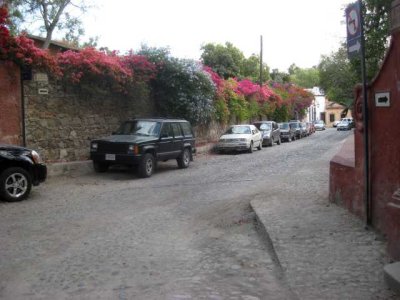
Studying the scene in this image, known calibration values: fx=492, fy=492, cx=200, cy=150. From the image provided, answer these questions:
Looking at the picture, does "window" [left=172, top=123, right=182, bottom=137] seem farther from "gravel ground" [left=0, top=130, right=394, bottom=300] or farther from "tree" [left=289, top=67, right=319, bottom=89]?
"tree" [left=289, top=67, right=319, bottom=89]

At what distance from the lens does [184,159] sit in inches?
688

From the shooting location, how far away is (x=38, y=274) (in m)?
5.52

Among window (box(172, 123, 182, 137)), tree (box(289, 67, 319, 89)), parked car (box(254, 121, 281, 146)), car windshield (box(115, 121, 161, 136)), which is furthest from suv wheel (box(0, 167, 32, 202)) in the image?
tree (box(289, 67, 319, 89))

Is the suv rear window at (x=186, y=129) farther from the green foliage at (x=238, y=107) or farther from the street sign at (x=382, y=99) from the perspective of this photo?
the street sign at (x=382, y=99)

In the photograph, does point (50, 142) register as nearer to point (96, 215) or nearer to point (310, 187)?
point (96, 215)

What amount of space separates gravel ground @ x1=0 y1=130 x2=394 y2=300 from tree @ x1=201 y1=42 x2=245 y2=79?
38141 mm

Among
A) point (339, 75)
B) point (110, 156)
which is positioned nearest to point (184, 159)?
point (110, 156)

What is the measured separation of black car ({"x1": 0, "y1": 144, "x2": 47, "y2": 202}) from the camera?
400 inches

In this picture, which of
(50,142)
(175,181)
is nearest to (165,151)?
(175,181)

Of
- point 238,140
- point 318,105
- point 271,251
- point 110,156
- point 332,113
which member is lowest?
point 271,251

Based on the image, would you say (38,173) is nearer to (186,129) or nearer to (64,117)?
(64,117)

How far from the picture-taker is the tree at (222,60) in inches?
1977

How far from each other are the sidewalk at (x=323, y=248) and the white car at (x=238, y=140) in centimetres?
1475

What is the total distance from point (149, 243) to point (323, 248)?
2.42 m
